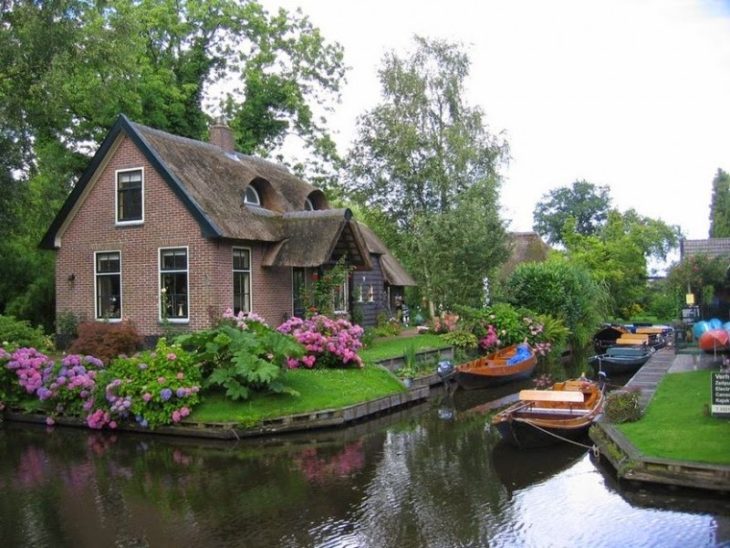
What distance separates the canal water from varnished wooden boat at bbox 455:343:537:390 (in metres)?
5.68

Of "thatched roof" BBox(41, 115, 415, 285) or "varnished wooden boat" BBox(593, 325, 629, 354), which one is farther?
"varnished wooden boat" BBox(593, 325, 629, 354)

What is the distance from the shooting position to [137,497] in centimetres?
1095

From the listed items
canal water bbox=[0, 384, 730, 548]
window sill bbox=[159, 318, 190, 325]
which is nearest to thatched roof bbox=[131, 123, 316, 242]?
window sill bbox=[159, 318, 190, 325]

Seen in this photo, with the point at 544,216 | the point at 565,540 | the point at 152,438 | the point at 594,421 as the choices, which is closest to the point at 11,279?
the point at 152,438

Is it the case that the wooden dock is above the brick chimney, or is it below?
below

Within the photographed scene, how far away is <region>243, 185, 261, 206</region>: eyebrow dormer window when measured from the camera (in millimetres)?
23797

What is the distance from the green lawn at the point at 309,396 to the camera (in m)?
15.1

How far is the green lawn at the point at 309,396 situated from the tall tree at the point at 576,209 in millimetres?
59784

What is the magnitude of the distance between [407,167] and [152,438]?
21153 millimetres

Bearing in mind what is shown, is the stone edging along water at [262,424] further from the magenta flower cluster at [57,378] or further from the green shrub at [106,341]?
the green shrub at [106,341]

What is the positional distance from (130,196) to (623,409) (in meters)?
15.9

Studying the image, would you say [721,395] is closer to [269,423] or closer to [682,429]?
[682,429]

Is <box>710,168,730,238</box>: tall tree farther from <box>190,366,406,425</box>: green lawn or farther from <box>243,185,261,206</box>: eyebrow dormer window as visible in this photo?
<box>190,366,406,425</box>: green lawn

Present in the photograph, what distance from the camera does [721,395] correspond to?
477 inches
